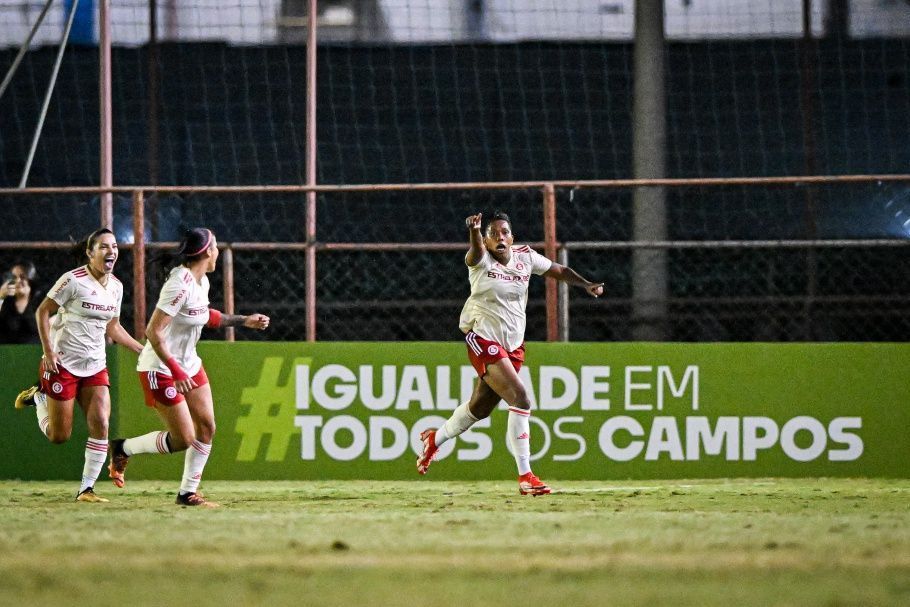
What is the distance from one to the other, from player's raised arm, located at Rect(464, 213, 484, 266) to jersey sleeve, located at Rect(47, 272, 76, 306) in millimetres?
2836

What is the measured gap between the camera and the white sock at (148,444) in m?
10.4

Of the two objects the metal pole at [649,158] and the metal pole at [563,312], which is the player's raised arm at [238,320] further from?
the metal pole at [649,158]

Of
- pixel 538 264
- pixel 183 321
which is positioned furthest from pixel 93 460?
pixel 538 264

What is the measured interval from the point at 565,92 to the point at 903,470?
611 centimetres

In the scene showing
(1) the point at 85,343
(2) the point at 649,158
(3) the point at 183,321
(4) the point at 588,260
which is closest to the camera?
(3) the point at 183,321

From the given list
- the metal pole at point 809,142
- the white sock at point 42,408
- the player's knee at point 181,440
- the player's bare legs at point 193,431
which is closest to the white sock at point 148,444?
the player's knee at point 181,440

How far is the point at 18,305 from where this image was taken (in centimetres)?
1343

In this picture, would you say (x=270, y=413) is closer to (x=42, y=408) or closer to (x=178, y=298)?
(x=42, y=408)

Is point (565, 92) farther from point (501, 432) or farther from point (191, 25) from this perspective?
point (501, 432)

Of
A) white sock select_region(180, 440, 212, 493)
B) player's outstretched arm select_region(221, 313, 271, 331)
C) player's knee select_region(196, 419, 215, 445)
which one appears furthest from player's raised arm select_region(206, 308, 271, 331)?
white sock select_region(180, 440, 212, 493)

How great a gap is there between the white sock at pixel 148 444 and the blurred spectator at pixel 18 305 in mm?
2944

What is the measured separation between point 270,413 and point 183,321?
3.01 meters

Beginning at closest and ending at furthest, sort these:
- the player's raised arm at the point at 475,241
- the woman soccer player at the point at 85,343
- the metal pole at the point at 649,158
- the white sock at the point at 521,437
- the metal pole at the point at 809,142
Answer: the player's raised arm at the point at 475,241
the woman soccer player at the point at 85,343
the white sock at the point at 521,437
the metal pole at the point at 649,158
the metal pole at the point at 809,142

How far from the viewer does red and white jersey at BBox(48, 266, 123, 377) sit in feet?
35.1
